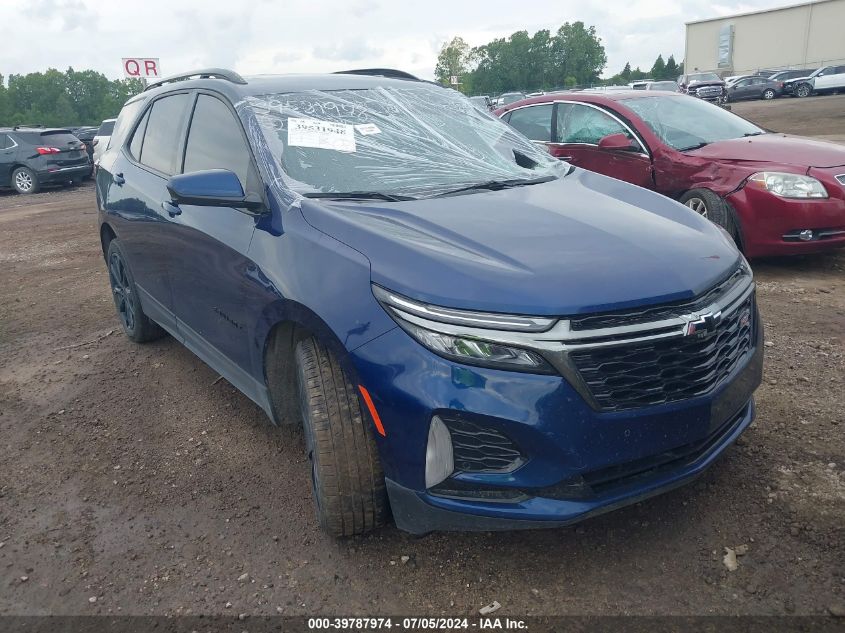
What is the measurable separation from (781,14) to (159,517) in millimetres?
73855

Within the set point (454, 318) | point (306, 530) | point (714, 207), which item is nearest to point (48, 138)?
point (714, 207)

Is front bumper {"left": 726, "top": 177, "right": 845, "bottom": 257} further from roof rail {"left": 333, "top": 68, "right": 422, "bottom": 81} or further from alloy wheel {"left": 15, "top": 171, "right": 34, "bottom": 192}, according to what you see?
alloy wheel {"left": 15, "top": 171, "right": 34, "bottom": 192}

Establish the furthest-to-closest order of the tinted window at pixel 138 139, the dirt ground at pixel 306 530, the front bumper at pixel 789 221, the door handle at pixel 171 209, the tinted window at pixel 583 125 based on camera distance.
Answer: the tinted window at pixel 583 125 → the front bumper at pixel 789 221 → the tinted window at pixel 138 139 → the door handle at pixel 171 209 → the dirt ground at pixel 306 530

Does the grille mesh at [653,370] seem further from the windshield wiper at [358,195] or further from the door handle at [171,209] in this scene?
the door handle at [171,209]

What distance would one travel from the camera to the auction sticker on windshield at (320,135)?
3.13m

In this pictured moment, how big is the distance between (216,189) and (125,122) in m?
2.36

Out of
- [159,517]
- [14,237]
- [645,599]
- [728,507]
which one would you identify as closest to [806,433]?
[728,507]

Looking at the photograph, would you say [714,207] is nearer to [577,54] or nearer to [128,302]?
[128,302]

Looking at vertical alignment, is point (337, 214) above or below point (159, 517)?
above

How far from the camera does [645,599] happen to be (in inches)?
89.0

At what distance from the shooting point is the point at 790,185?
17.5 feet

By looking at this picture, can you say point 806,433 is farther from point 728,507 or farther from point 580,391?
point 580,391

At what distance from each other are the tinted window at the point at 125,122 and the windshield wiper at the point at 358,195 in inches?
92.7

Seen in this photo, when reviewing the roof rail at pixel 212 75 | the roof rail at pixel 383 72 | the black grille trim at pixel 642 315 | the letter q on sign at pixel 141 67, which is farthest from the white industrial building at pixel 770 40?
the black grille trim at pixel 642 315
